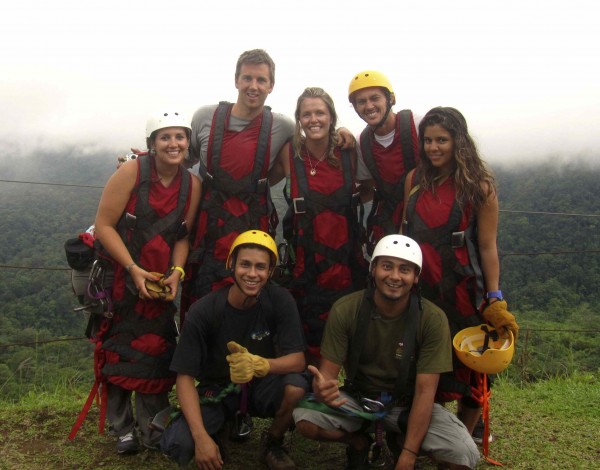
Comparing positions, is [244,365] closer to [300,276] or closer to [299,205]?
[300,276]

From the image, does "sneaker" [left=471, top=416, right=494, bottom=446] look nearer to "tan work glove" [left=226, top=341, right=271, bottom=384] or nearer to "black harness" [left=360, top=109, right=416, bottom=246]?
"black harness" [left=360, top=109, right=416, bottom=246]

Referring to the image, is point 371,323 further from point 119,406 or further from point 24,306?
point 24,306

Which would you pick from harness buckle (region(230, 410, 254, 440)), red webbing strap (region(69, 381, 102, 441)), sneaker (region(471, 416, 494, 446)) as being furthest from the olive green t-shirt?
red webbing strap (region(69, 381, 102, 441))

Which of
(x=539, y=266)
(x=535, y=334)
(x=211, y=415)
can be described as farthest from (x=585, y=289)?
(x=211, y=415)

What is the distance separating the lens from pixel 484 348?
→ 4.04 meters

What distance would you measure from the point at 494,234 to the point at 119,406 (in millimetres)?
3088

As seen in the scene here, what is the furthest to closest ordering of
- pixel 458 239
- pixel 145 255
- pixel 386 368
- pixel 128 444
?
1. pixel 128 444
2. pixel 145 255
3. pixel 458 239
4. pixel 386 368

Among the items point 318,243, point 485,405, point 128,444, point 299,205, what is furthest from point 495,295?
point 128,444

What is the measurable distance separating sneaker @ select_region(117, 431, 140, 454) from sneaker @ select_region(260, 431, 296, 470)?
1.02 meters

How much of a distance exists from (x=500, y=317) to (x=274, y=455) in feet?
5.98

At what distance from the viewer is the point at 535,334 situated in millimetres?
12250

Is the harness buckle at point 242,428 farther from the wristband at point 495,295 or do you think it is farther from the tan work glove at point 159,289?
the wristband at point 495,295

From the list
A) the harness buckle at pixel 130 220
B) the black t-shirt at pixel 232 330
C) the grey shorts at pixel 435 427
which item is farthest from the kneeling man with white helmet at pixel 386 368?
the harness buckle at pixel 130 220

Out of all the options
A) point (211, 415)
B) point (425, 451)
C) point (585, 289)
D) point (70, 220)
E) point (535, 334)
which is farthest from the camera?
point (70, 220)
